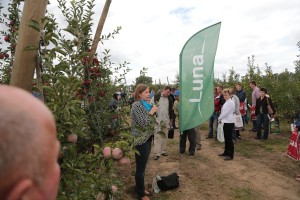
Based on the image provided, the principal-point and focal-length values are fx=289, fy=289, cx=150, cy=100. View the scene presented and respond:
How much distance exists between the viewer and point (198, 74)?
199 inches

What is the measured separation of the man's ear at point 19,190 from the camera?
47 centimetres

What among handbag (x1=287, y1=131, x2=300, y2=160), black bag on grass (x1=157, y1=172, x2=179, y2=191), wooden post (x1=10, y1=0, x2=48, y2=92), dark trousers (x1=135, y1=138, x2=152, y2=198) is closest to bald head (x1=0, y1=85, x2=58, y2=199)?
wooden post (x1=10, y1=0, x2=48, y2=92)

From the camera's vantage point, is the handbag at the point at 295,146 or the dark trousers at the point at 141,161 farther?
the handbag at the point at 295,146

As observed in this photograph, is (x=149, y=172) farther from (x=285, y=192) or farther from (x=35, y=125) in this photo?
(x=35, y=125)

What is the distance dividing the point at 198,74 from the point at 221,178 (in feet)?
7.32

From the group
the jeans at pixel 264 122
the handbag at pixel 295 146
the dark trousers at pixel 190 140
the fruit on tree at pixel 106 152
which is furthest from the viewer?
the jeans at pixel 264 122

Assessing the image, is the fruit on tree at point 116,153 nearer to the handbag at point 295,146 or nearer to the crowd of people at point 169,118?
the crowd of people at point 169,118

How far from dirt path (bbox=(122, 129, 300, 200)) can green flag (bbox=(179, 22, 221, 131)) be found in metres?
1.26

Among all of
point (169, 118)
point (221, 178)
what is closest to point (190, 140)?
point (169, 118)

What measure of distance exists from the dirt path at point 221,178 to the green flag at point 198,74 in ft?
4.13

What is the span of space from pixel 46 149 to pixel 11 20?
222 cm

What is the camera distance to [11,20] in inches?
93.8

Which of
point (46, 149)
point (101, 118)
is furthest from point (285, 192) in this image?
point (46, 149)

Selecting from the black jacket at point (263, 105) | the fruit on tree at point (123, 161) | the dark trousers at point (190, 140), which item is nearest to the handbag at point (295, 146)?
the dark trousers at point (190, 140)
